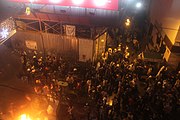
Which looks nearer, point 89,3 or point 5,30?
point 5,30

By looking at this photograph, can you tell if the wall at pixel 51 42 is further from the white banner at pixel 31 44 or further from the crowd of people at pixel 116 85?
the crowd of people at pixel 116 85

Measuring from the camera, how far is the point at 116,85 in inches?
628

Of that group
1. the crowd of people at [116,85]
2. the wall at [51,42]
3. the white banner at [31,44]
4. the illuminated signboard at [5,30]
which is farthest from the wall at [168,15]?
the white banner at [31,44]

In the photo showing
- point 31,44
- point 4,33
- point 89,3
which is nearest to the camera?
point 4,33

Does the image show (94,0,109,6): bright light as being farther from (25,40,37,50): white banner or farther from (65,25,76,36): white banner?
(25,40,37,50): white banner

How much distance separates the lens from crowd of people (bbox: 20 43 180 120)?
14.0 m

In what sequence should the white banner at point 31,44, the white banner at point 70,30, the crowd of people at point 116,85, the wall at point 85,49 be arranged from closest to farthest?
1. the crowd of people at point 116,85
2. the white banner at point 70,30
3. the wall at point 85,49
4. the white banner at point 31,44

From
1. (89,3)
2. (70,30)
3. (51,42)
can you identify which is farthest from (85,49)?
(89,3)

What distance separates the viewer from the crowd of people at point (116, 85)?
46.0 feet

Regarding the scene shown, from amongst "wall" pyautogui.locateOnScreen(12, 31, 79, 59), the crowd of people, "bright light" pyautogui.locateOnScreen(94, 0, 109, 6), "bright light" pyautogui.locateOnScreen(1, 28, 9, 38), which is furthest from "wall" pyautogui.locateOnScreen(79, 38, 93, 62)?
"bright light" pyautogui.locateOnScreen(1, 28, 9, 38)

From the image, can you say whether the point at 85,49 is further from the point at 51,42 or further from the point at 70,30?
the point at 51,42

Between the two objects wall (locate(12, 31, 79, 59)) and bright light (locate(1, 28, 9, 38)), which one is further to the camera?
wall (locate(12, 31, 79, 59))

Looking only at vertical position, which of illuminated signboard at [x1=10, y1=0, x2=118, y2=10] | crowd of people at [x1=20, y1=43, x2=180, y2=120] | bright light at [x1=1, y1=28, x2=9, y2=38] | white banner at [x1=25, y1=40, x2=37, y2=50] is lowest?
crowd of people at [x1=20, y1=43, x2=180, y2=120]

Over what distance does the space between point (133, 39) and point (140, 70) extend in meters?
7.00
